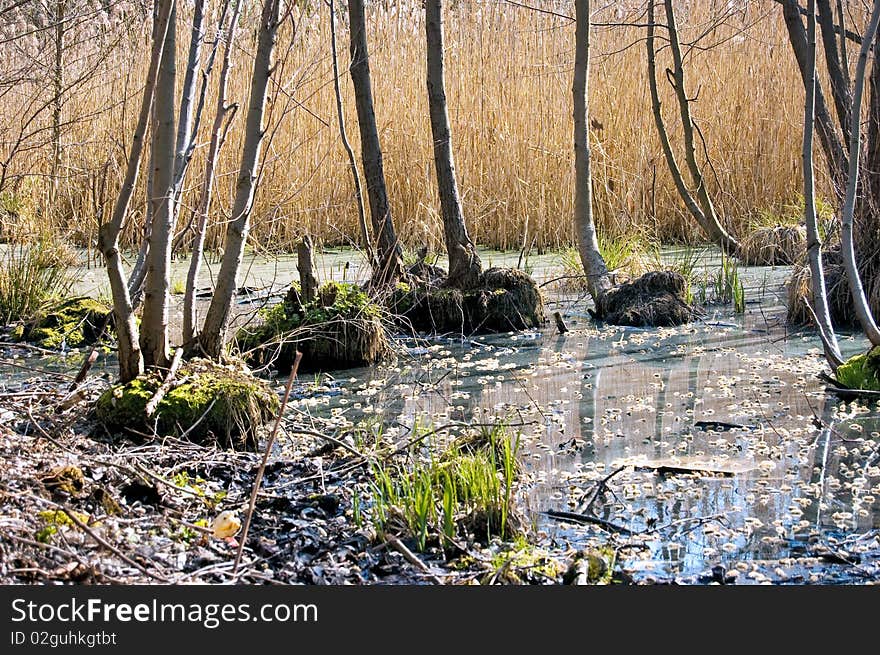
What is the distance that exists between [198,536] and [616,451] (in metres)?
1.53

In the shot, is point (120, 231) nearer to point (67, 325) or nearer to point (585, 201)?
point (67, 325)

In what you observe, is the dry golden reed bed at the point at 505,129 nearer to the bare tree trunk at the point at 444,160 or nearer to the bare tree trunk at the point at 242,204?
the bare tree trunk at the point at 444,160

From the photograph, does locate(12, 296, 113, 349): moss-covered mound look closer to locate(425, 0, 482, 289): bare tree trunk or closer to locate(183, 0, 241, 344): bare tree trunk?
locate(183, 0, 241, 344): bare tree trunk

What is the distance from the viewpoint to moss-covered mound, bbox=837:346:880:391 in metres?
4.13

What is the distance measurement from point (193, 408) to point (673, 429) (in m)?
1.72

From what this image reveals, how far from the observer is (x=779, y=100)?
8750mm

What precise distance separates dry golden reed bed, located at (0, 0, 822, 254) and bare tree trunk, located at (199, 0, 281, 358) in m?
3.73

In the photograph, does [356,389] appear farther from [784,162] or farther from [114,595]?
[784,162]

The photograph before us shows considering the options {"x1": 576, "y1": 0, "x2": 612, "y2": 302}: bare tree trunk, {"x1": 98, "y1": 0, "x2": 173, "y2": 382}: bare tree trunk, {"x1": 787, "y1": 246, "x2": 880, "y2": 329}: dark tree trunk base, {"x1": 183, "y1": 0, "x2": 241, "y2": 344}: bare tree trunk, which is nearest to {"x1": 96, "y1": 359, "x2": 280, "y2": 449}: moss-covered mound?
{"x1": 98, "y1": 0, "x2": 173, "y2": 382}: bare tree trunk

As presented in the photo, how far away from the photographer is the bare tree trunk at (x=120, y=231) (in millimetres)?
3273

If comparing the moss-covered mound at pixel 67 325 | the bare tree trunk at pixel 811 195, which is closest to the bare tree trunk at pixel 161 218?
the moss-covered mound at pixel 67 325

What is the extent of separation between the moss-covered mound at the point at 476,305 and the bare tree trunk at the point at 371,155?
6.9 inches

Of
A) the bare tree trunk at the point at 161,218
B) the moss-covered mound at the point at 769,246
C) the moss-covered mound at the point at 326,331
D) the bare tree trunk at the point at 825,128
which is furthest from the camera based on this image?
the moss-covered mound at the point at 769,246

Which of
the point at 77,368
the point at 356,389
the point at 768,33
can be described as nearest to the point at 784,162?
the point at 768,33
